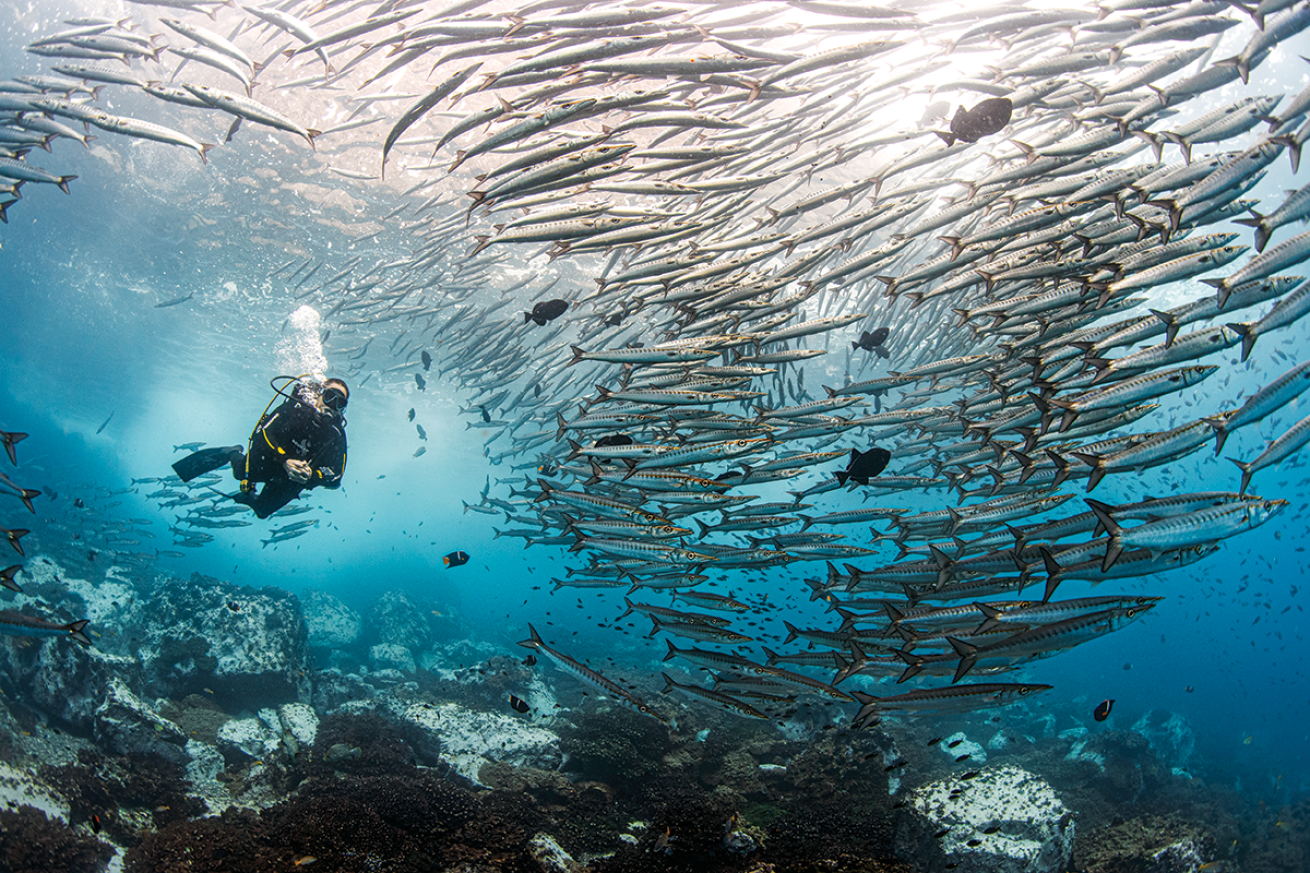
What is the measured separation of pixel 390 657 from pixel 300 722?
10.7 m

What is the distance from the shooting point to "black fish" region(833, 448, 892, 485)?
19.3 ft

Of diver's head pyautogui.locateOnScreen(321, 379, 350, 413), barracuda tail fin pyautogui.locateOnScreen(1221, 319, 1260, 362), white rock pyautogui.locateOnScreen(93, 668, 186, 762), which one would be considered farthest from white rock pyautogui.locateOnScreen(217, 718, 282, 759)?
barracuda tail fin pyautogui.locateOnScreen(1221, 319, 1260, 362)

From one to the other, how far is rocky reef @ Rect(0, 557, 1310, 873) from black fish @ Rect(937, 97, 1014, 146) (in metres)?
6.33

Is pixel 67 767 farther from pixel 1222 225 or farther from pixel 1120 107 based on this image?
pixel 1222 225

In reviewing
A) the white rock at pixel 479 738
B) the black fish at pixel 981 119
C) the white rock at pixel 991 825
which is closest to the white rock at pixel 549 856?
the white rock at pixel 479 738

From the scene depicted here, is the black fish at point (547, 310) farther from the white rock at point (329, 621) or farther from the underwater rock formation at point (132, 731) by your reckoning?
the white rock at point (329, 621)

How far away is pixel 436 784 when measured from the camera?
265 inches

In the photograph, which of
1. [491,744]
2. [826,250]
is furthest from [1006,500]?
[491,744]

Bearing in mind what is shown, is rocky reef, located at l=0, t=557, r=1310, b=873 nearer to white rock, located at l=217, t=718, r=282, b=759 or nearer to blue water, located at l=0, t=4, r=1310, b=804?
white rock, located at l=217, t=718, r=282, b=759

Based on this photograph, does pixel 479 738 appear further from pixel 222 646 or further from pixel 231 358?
pixel 231 358

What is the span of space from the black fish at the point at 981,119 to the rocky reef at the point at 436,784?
6332 mm

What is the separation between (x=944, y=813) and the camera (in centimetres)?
620

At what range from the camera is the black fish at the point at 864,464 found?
588 centimetres

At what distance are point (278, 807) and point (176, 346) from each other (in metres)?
37.0
